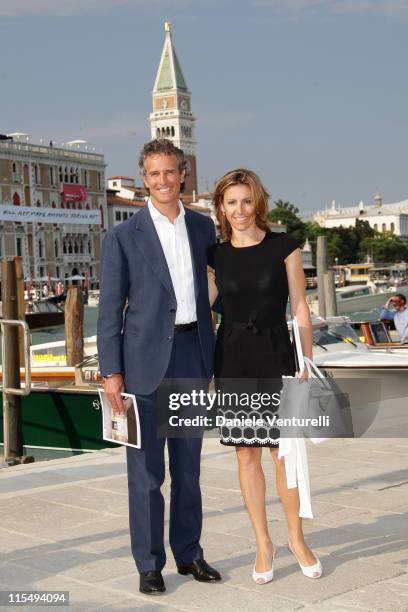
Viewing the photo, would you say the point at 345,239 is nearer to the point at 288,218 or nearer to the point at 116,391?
the point at 288,218

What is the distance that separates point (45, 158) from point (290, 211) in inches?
1382

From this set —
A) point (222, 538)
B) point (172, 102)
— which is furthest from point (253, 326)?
point (172, 102)

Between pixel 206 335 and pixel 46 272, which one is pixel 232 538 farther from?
pixel 46 272

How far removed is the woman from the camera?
3.33m

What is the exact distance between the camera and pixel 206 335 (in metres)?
3.43

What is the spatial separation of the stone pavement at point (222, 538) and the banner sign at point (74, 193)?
76.1 m

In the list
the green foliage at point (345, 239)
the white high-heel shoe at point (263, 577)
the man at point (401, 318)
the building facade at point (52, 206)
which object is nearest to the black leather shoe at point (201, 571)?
the white high-heel shoe at point (263, 577)

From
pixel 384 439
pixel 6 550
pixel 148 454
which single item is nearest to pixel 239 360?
pixel 148 454

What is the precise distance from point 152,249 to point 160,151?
0.33 meters

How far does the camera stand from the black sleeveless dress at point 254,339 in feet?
10.9

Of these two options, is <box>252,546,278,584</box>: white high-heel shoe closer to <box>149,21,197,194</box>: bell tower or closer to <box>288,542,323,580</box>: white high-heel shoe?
<box>288,542,323,580</box>: white high-heel shoe

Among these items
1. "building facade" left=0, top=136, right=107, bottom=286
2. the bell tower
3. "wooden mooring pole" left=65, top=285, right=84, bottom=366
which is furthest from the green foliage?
"wooden mooring pole" left=65, top=285, right=84, bottom=366

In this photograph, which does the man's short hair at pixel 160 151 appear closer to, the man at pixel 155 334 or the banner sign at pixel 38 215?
the man at pixel 155 334

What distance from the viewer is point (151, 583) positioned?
10.8 feet
